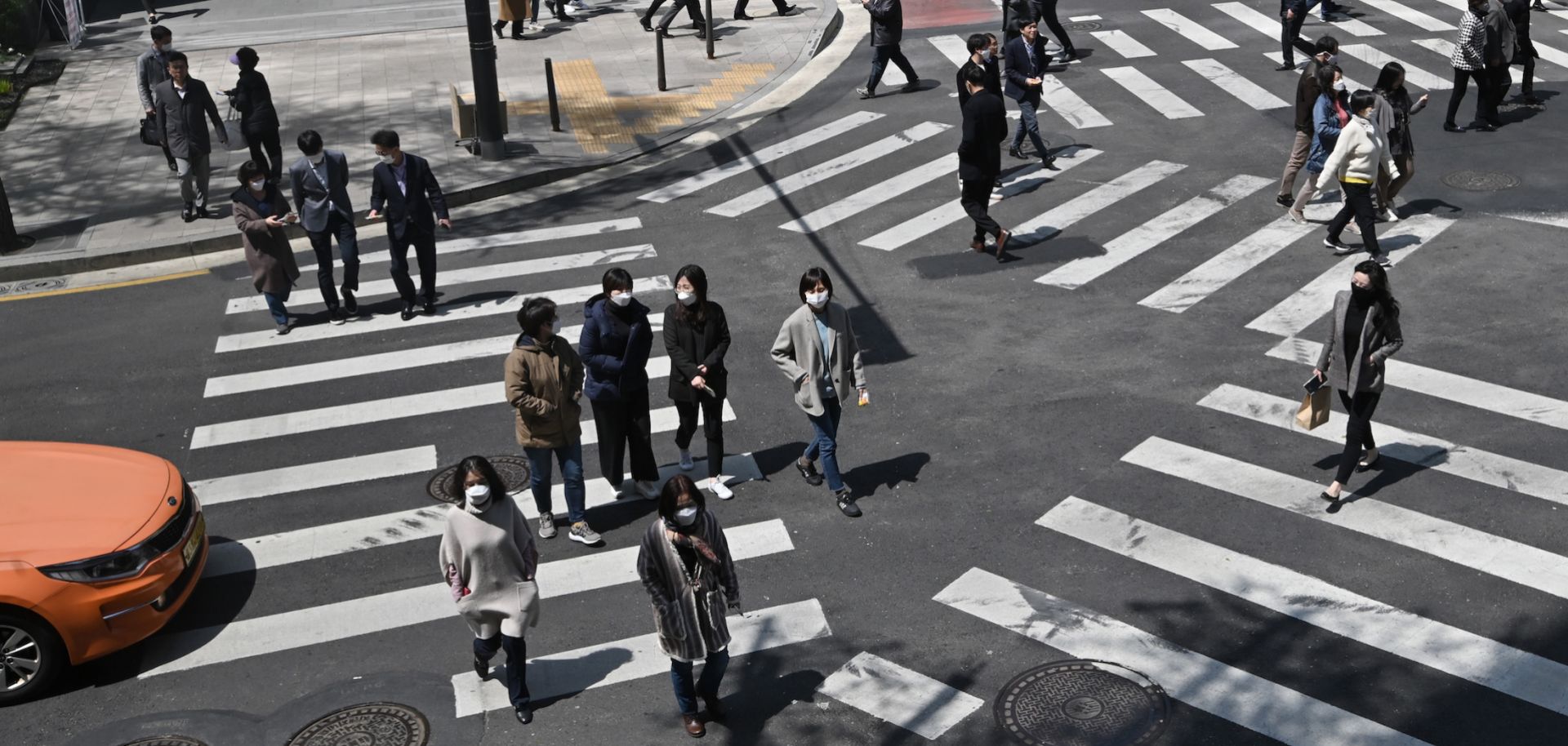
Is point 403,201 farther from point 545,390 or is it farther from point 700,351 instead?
point 545,390

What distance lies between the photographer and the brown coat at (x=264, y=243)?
1357 cm

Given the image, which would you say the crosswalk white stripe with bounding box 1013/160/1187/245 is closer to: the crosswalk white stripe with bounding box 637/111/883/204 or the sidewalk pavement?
the crosswalk white stripe with bounding box 637/111/883/204

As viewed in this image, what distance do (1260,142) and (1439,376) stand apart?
701 centimetres

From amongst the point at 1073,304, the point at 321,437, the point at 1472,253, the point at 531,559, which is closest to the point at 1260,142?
the point at 1472,253

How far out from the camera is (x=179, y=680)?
8.76 meters

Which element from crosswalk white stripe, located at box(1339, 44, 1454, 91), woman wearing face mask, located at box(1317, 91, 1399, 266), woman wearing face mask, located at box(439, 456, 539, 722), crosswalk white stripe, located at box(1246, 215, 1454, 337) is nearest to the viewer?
woman wearing face mask, located at box(439, 456, 539, 722)

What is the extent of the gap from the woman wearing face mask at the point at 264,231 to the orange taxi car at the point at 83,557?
4.18 m

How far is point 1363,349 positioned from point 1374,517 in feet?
3.66

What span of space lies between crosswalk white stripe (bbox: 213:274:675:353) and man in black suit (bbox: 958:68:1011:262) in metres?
3.12

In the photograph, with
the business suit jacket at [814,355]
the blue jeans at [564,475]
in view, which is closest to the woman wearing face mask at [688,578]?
the blue jeans at [564,475]

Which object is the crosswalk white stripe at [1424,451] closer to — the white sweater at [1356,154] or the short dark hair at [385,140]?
the white sweater at [1356,154]

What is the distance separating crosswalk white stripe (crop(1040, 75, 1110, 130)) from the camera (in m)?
19.5

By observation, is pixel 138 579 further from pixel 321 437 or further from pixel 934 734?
pixel 934 734

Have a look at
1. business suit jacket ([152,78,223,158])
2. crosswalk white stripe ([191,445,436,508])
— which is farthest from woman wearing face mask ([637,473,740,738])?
business suit jacket ([152,78,223,158])
